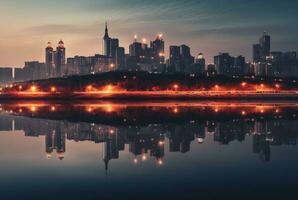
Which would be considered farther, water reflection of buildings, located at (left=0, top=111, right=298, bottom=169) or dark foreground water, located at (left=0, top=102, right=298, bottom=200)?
water reflection of buildings, located at (left=0, top=111, right=298, bottom=169)

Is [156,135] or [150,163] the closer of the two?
[150,163]

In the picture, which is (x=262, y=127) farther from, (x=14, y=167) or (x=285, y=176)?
(x=14, y=167)

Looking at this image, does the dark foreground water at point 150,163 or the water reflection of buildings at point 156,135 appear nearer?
the dark foreground water at point 150,163

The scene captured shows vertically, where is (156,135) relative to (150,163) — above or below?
above
